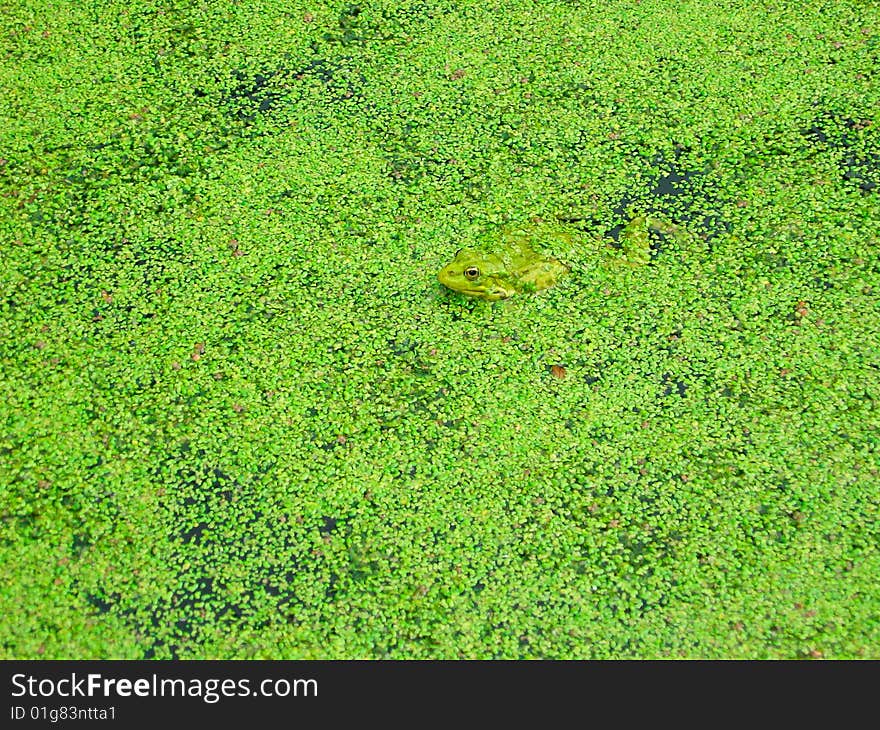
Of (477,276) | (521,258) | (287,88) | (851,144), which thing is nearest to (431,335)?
(477,276)

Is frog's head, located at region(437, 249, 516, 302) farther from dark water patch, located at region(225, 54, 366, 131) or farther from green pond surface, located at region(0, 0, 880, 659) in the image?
dark water patch, located at region(225, 54, 366, 131)

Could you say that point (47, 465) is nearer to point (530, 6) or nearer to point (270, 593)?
point (270, 593)

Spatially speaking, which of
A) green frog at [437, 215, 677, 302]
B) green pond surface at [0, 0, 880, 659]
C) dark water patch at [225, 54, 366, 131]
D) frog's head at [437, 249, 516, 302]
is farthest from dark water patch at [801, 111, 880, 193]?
dark water patch at [225, 54, 366, 131]

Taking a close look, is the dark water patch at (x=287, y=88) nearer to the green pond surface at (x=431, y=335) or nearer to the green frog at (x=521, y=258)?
the green pond surface at (x=431, y=335)

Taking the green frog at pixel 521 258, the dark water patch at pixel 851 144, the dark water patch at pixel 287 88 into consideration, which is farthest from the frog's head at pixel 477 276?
the dark water patch at pixel 851 144
